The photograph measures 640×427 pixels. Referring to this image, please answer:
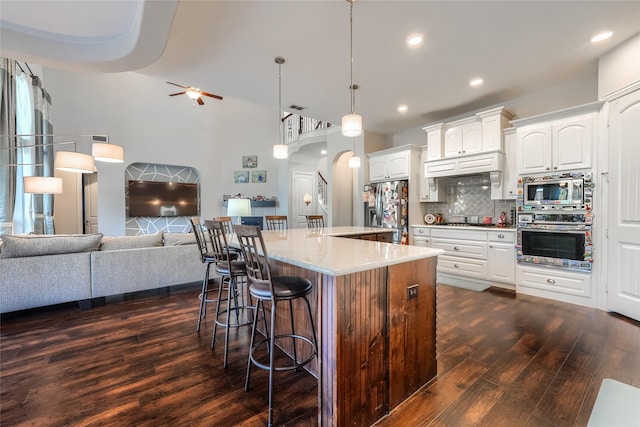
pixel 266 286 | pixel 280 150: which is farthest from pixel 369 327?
pixel 280 150

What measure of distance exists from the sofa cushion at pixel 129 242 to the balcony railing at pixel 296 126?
15.7ft

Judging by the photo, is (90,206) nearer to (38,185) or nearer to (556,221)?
(38,185)

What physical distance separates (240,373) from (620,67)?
15.7ft

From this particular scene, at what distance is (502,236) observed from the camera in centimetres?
395

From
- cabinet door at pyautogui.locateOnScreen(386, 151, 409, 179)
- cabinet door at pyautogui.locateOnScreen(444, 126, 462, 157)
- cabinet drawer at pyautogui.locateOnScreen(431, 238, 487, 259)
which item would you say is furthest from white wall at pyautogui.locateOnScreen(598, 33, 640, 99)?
cabinet door at pyautogui.locateOnScreen(386, 151, 409, 179)

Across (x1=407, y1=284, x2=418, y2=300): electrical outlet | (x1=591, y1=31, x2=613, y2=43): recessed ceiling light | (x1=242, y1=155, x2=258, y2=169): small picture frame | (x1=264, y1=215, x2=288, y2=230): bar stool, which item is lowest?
(x1=407, y1=284, x2=418, y2=300): electrical outlet

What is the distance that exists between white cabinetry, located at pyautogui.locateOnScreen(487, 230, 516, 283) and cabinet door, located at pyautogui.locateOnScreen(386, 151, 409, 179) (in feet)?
5.97

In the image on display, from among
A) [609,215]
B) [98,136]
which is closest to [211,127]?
[98,136]

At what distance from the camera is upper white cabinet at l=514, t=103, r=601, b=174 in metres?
3.26

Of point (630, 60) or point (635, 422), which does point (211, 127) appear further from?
point (635, 422)

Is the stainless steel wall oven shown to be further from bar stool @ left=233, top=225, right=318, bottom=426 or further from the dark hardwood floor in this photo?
bar stool @ left=233, top=225, right=318, bottom=426

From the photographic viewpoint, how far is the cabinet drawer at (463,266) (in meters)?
4.17

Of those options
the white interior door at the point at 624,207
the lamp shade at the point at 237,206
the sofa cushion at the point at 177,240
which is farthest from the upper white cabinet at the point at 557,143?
the sofa cushion at the point at 177,240

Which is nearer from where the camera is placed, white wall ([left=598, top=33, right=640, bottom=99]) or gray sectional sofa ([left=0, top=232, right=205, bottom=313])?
white wall ([left=598, top=33, right=640, bottom=99])
